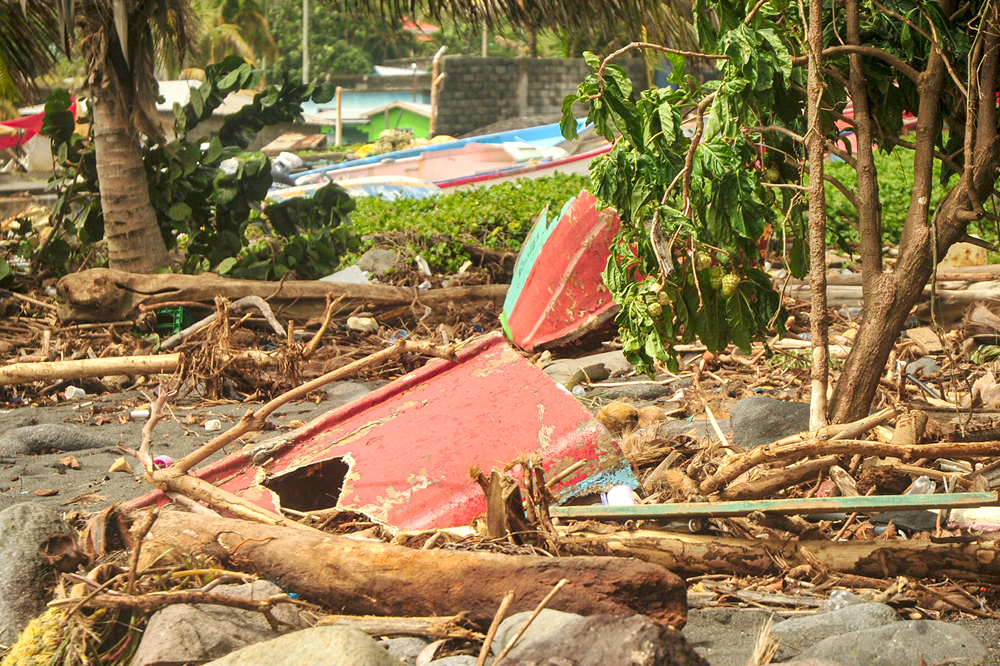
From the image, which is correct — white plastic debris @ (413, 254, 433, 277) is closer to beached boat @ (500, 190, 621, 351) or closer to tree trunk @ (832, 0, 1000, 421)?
beached boat @ (500, 190, 621, 351)

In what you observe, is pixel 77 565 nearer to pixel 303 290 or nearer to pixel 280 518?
pixel 280 518

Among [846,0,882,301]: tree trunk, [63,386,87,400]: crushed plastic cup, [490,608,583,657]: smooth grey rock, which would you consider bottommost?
[63,386,87,400]: crushed plastic cup

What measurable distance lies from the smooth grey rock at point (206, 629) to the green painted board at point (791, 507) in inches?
36.2

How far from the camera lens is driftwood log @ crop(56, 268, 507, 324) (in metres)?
6.46

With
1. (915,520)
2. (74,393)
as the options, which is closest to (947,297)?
(915,520)

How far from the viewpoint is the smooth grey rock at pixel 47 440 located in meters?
4.57

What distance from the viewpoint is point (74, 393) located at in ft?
19.3

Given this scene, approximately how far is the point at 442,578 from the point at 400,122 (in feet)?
105

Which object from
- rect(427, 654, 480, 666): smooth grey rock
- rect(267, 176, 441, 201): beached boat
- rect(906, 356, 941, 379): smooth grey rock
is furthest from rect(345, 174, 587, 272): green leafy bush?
rect(427, 654, 480, 666): smooth grey rock

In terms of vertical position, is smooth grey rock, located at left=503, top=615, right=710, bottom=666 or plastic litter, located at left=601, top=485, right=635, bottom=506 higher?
smooth grey rock, located at left=503, top=615, right=710, bottom=666

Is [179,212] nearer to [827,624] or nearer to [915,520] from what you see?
[915,520]

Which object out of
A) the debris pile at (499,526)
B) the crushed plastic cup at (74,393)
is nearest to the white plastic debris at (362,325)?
the debris pile at (499,526)

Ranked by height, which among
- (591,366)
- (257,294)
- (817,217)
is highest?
(817,217)

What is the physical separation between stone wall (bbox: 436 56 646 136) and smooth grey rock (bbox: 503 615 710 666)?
21096 millimetres
